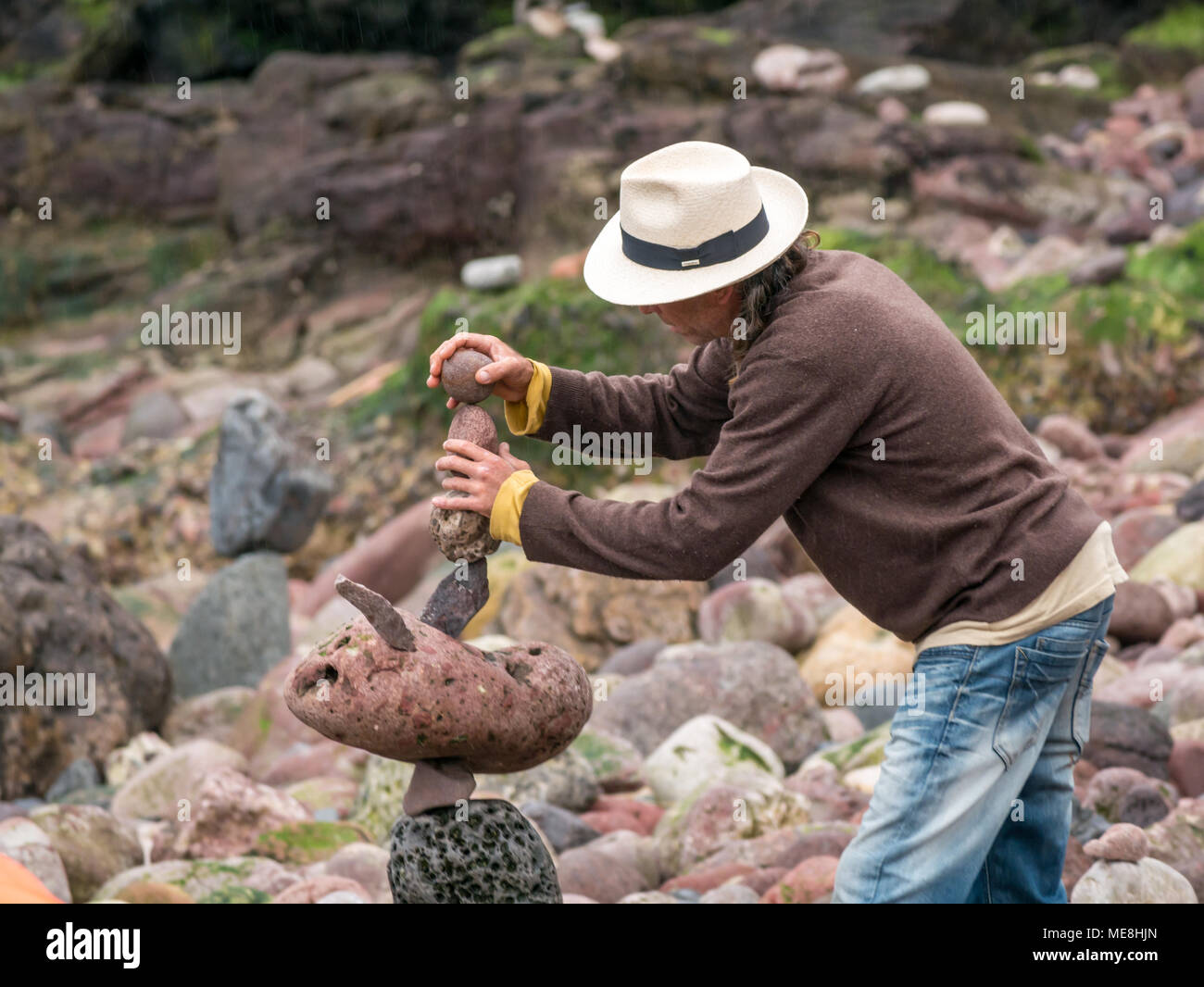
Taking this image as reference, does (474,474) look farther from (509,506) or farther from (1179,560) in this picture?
(1179,560)

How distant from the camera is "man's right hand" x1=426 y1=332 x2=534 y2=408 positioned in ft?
10.7

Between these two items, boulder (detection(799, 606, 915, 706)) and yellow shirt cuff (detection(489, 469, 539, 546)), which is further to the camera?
boulder (detection(799, 606, 915, 706))

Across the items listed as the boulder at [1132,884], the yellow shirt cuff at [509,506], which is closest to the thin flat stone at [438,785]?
the yellow shirt cuff at [509,506]

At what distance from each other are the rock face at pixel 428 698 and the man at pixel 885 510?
0.34 m

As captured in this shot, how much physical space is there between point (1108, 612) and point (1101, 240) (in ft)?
37.2

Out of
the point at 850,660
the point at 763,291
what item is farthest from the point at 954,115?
the point at 763,291

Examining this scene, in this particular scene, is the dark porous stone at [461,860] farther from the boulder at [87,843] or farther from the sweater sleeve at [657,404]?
the boulder at [87,843]

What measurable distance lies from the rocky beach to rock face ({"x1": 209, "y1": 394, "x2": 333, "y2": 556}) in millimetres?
29

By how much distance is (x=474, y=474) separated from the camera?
3053 millimetres

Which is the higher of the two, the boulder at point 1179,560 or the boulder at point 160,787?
the boulder at point 1179,560

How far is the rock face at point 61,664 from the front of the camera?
6.28 m

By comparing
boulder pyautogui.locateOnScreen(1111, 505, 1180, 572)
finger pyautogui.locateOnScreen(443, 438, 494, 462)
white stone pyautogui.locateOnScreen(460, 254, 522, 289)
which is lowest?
boulder pyautogui.locateOnScreen(1111, 505, 1180, 572)

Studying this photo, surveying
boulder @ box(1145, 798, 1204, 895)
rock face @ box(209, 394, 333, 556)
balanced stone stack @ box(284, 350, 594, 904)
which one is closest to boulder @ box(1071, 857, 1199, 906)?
boulder @ box(1145, 798, 1204, 895)

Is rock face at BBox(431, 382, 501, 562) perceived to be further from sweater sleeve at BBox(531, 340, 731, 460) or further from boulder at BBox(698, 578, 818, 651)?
boulder at BBox(698, 578, 818, 651)
